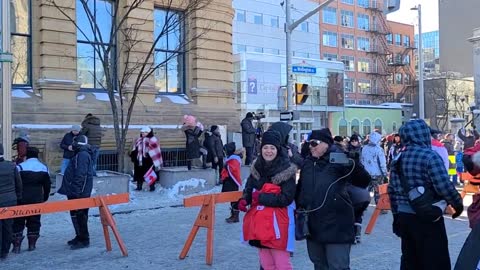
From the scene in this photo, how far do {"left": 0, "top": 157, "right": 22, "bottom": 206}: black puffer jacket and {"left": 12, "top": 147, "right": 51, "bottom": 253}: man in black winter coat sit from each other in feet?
2.25

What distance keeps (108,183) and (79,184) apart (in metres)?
5.50

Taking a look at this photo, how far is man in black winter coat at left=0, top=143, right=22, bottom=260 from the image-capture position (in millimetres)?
7809

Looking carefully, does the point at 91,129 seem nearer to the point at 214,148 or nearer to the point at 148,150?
the point at 148,150

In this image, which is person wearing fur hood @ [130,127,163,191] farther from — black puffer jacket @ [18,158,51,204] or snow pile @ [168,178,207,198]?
black puffer jacket @ [18,158,51,204]

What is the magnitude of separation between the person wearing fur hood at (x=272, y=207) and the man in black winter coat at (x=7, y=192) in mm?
4112

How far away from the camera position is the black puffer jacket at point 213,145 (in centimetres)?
1792

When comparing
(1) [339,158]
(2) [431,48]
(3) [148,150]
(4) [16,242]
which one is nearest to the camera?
(1) [339,158]

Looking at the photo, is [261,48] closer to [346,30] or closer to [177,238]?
[346,30]

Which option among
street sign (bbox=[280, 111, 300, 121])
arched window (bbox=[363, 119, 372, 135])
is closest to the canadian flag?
street sign (bbox=[280, 111, 300, 121])

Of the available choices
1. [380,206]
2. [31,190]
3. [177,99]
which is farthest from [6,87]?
[177,99]

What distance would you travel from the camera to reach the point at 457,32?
7881cm

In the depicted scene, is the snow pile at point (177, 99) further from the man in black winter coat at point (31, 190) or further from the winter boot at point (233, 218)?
the man in black winter coat at point (31, 190)

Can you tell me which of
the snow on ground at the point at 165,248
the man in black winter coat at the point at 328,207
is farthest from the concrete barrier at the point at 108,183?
the man in black winter coat at the point at 328,207

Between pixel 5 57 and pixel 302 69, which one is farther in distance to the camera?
pixel 302 69
